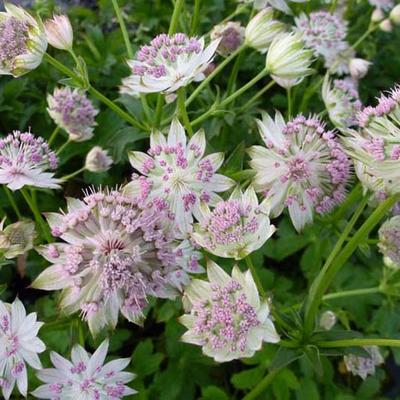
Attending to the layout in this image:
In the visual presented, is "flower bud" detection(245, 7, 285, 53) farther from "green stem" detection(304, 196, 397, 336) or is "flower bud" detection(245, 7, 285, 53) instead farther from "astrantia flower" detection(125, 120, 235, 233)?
"green stem" detection(304, 196, 397, 336)

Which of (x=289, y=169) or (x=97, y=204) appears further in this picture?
(x=289, y=169)

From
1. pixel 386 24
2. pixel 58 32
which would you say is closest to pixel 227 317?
pixel 58 32

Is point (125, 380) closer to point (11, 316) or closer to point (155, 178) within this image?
point (11, 316)

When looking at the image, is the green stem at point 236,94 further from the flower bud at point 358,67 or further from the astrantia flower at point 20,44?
the flower bud at point 358,67

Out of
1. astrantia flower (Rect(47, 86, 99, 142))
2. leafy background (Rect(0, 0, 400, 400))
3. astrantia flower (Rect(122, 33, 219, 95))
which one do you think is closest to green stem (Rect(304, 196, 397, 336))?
leafy background (Rect(0, 0, 400, 400))

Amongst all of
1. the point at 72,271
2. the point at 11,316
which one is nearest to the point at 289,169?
the point at 72,271

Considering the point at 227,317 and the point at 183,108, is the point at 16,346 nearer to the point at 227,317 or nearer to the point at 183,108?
the point at 227,317
